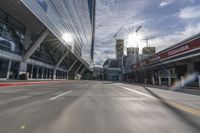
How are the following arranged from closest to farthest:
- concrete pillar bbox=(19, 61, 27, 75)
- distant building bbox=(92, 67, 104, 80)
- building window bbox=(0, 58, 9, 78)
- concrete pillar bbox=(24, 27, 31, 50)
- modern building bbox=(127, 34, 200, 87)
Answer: modern building bbox=(127, 34, 200, 87) < building window bbox=(0, 58, 9, 78) < concrete pillar bbox=(19, 61, 27, 75) < concrete pillar bbox=(24, 27, 31, 50) < distant building bbox=(92, 67, 104, 80)

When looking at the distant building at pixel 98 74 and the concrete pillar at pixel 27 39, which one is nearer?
the concrete pillar at pixel 27 39

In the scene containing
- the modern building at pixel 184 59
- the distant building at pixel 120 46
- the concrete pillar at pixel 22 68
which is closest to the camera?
the modern building at pixel 184 59

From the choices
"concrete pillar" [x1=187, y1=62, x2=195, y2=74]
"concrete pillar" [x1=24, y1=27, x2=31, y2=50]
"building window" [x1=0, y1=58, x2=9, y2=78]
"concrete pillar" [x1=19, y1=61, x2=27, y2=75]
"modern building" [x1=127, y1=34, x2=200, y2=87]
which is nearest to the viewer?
"modern building" [x1=127, y1=34, x2=200, y2=87]

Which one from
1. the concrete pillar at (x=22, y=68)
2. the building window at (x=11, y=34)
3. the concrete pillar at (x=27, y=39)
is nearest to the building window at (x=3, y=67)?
the building window at (x=11, y=34)

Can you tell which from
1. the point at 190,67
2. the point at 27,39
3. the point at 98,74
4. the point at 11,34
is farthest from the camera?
the point at 98,74

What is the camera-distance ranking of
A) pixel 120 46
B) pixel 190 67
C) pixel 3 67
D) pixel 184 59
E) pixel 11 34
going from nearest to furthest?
pixel 184 59
pixel 3 67
pixel 190 67
pixel 11 34
pixel 120 46

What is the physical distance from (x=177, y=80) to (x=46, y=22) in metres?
29.1

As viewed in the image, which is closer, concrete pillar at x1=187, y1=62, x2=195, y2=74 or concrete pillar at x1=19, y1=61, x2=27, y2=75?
concrete pillar at x1=187, y1=62, x2=195, y2=74

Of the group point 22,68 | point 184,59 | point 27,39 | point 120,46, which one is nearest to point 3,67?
point 22,68

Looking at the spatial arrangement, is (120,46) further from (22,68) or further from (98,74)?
(22,68)

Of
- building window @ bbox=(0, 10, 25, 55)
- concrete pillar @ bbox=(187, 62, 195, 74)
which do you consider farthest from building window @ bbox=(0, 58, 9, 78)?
concrete pillar @ bbox=(187, 62, 195, 74)

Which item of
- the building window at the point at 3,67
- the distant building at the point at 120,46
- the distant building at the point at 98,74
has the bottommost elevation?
the building window at the point at 3,67

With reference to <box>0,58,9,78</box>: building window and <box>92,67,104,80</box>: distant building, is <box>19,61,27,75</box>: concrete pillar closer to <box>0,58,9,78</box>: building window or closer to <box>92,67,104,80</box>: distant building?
<box>0,58,9,78</box>: building window

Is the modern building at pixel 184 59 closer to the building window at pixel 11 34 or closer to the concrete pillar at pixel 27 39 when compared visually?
the concrete pillar at pixel 27 39
